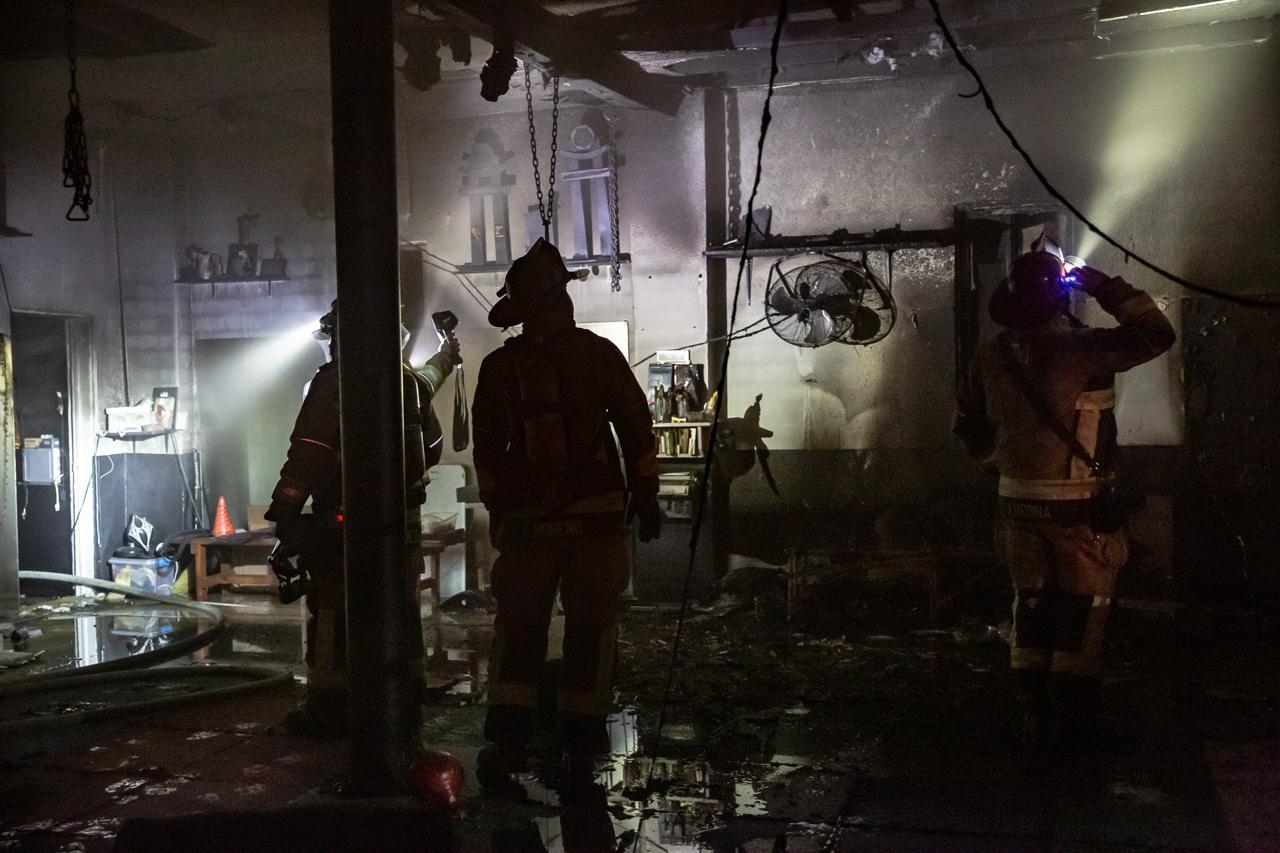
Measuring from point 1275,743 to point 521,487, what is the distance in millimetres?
4070

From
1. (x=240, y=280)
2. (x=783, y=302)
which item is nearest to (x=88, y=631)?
(x=240, y=280)

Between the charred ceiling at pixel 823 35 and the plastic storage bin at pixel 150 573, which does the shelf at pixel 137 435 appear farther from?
the charred ceiling at pixel 823 35

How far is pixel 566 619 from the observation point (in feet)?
16.4

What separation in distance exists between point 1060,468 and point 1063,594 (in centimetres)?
63

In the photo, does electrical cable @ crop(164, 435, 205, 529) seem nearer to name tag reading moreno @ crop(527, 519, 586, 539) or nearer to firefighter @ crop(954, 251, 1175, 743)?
name tag reading moreno @ crop(527, 519, 586, 539)

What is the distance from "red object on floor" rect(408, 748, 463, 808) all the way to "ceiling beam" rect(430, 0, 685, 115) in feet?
15.2

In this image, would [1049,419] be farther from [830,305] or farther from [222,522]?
[222,522]

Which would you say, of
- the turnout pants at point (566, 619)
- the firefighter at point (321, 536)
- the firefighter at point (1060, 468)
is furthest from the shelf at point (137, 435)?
the firefighter at point (1060, 468)

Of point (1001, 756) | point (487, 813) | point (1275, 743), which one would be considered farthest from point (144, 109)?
point (1275, 743)

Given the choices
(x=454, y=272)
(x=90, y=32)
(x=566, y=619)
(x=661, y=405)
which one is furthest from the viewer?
(x=454, y=272)

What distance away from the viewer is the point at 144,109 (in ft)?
39.1

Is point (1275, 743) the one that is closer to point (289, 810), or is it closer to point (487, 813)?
point (487, 813)

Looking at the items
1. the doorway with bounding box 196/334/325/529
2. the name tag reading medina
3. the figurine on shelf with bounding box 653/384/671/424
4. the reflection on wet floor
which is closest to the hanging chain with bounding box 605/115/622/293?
the figurine on shelf with bounding box 653/384/671/424

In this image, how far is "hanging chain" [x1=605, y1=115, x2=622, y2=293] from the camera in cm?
1031
